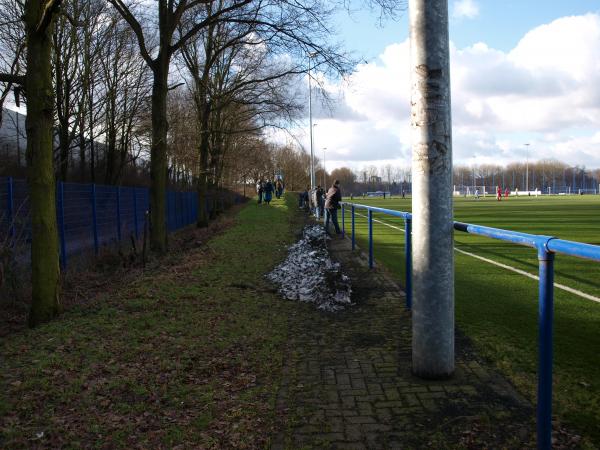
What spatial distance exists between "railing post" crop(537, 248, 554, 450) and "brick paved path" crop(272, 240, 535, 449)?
0.29 m

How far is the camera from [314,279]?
8555 mm

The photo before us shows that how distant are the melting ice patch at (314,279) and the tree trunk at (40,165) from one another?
3219 mm

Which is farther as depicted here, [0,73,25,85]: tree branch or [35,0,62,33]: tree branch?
[0,73,25,85]: tree branch

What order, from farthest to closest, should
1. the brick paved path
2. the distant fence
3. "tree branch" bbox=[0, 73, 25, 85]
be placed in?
the distant fence, "tree branch" bbox=[0, 73, 25, 85], the brick paved path

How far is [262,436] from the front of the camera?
329 cm

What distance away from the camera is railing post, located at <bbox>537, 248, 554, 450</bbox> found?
2734mm

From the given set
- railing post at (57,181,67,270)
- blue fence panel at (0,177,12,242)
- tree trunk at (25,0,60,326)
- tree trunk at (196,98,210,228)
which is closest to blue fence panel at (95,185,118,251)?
railing post at (57,181,67,270)

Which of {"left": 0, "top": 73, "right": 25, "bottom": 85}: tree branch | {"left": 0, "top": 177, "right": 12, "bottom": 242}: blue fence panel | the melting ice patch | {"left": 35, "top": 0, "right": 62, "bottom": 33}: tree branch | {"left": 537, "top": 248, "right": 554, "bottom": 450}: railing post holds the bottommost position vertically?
the melting ice patch

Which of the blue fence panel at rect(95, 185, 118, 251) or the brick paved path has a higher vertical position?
the blue fence panel at rect(95, 185, 118, 251)

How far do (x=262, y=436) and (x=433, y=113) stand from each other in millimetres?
2612

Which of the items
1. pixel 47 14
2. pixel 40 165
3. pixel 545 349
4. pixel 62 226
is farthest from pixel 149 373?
pixel 62 226

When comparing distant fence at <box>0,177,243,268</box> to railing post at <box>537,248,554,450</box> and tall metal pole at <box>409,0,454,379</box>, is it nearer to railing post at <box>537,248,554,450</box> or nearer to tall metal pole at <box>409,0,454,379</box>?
tall metal pole at <box>409,0,454,379</box>

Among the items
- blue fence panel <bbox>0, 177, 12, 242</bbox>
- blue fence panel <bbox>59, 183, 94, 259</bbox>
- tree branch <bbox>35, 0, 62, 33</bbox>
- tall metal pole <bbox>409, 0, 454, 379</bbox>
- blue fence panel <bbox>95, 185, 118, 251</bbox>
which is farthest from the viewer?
blue fence panel <bbox>95, 185, 118, 251</bbox>

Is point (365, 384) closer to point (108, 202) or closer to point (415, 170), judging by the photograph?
point (415, 170)
